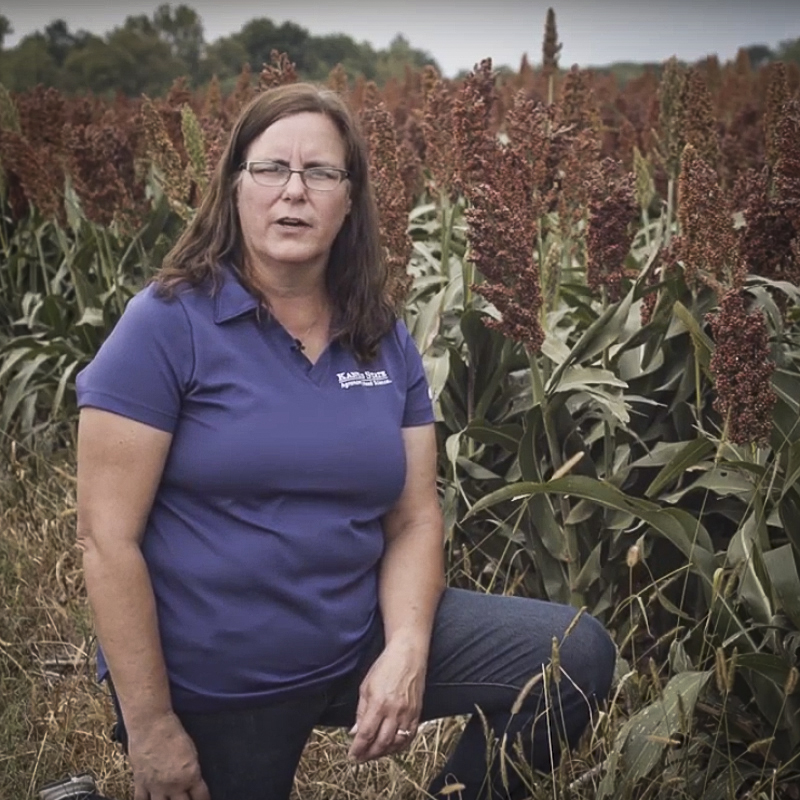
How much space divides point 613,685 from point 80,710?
4.54ft

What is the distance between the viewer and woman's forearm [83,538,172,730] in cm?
246

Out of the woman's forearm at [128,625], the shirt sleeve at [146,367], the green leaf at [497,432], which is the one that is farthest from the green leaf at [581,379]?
the woman's forearm at [128,625]

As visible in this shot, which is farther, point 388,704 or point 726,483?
point 726,483

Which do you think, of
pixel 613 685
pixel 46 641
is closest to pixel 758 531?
pixel 613 685

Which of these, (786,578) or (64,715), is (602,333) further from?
(64,715)

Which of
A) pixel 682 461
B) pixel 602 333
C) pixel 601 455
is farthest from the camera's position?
pixel 601 455

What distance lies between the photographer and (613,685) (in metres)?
3.22

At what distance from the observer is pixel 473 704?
279 centimetres

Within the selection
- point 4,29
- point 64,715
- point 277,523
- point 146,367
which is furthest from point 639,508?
point 4,29

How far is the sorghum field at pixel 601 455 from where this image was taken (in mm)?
2854

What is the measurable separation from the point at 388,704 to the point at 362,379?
67 centimetres

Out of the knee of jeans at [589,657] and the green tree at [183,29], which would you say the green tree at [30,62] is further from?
the knee of jeans at [589,657]

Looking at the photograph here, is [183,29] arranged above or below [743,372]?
above

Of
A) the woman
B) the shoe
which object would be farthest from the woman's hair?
the shoe
